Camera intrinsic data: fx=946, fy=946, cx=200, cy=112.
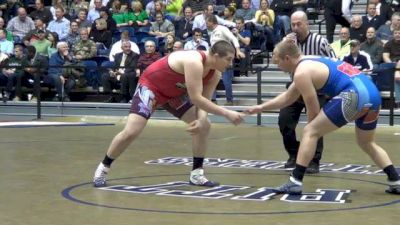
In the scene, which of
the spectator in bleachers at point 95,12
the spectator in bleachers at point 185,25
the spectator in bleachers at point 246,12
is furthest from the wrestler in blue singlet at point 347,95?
the spectator in bleachers at point 95,12

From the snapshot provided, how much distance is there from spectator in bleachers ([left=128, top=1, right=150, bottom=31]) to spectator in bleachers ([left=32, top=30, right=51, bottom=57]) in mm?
2035

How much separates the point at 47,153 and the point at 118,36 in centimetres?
946

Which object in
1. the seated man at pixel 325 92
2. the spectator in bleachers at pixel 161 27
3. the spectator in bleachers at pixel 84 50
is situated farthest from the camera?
the spectator in bleachers at pixel 161 27

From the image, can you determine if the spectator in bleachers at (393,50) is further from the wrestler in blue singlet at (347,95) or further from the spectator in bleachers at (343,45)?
the wrestler in blue singlet at (347,95)

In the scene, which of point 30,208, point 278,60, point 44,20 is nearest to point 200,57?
point 278,60

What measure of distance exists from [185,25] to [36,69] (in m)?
3.79

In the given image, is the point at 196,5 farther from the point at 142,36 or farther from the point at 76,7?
the point at 76,7

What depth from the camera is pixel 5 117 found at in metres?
18.7

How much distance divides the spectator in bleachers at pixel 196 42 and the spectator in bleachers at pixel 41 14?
5.41m

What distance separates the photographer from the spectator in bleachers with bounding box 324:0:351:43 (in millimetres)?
19734

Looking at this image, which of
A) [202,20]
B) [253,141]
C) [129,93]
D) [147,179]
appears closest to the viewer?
[147,179]

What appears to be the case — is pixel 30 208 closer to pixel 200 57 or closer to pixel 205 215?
pixel 205 215

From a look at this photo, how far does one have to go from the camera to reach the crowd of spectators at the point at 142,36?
58.6 ft

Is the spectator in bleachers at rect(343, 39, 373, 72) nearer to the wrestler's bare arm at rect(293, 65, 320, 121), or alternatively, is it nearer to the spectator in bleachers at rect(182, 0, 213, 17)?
the spectator in bleachers at rect(182, 0, 213, 17)
